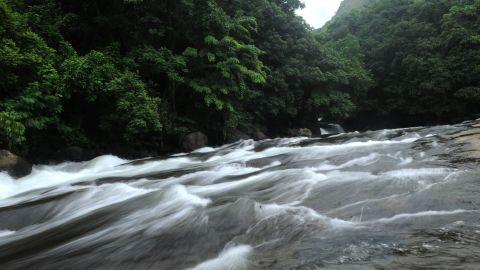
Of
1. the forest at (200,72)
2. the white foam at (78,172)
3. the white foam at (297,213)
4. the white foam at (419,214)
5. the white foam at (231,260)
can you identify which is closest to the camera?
the white foam at (231,260)

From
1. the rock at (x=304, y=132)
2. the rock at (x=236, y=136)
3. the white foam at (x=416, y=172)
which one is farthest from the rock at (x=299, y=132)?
the white foam at (x=416, y=172)

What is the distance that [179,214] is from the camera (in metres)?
4.73

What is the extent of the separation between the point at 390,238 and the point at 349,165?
3587mm

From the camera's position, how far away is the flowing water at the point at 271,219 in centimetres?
312

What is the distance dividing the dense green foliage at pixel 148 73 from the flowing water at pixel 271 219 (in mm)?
3558

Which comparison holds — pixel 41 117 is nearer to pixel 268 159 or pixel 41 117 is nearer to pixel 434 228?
pixel 268 159

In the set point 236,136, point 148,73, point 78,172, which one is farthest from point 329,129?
point 78,172

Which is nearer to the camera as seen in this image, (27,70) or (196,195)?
(196,195)

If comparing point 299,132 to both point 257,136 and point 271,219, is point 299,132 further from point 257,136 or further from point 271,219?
point 271,219

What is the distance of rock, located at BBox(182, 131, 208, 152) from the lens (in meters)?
13.4

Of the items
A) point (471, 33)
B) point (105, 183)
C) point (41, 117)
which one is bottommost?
point (105, 183)

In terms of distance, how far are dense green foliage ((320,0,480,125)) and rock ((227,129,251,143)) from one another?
492 inches

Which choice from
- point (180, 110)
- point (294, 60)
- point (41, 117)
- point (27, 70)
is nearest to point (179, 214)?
point (41, 117)

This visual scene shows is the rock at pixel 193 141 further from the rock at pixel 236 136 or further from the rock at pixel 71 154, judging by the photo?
the rock at pixel 71 154
